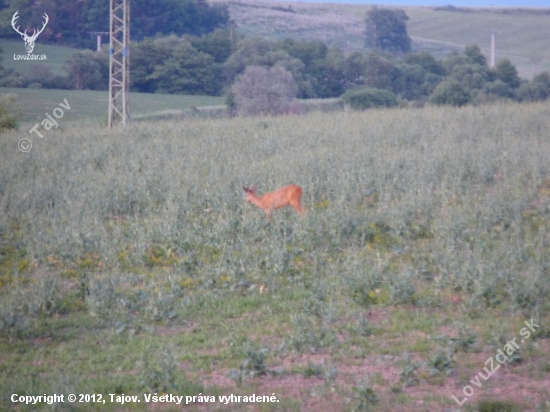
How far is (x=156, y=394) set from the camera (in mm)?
5727

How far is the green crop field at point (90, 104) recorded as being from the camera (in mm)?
29422

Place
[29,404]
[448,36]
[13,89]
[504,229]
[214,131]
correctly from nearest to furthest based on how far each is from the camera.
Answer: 1. [29,404]
2. [504,229]
3. [214,131]
4. [13,89]
5. [448,36]

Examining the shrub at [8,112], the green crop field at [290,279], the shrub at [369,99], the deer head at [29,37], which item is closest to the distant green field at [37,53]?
the deer head at [29,37]

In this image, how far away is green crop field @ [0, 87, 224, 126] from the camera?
96.5 feet

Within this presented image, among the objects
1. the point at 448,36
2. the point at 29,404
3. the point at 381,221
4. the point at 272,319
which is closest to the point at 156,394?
the point at 29,404

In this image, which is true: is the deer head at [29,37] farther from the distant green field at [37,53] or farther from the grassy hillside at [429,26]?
the grassy hillside at [429,26]

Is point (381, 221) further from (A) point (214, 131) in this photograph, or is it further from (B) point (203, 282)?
(A) point (214, 131)

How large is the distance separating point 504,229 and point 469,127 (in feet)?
26.3

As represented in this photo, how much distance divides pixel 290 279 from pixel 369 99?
26.7m

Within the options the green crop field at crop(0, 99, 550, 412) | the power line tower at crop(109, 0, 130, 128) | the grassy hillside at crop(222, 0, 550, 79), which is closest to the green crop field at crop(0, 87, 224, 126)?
the power line tower at crop(109, 0, 130, 128)

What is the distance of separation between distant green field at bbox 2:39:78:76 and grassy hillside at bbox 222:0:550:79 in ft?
75.6

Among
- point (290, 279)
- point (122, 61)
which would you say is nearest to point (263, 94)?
point (122, 61)

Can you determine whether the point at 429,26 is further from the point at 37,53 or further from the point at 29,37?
the point at 29,37

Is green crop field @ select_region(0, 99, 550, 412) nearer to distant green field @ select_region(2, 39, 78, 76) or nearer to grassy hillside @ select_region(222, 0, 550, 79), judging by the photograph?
distant green field @ select_region(2, 39, 78, 76)
